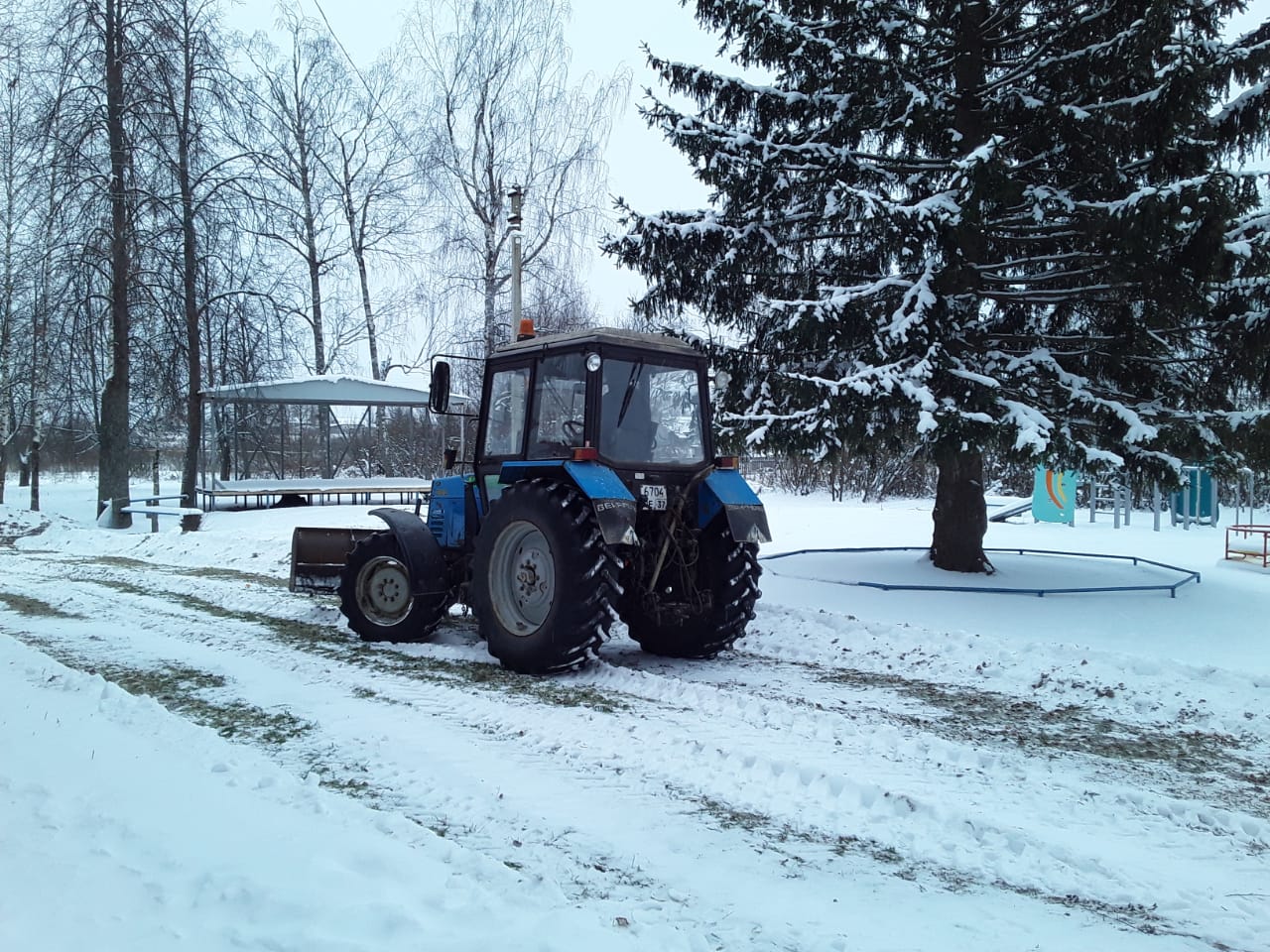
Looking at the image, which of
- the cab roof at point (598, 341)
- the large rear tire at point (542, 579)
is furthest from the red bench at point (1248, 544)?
the large rear tire at point (542, 579)

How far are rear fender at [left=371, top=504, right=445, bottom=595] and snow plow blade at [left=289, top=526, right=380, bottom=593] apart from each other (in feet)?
4.72

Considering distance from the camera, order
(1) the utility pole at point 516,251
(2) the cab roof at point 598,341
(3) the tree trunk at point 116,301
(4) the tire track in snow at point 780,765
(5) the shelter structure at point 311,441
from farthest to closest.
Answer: (5) the shelter structure at point 311,441, (3) the tree trunk at point 116,301, (1) the utility pole at point 516,251, (2) the cab roof at point 598,341, (4) the tire track in snow at point 780,765

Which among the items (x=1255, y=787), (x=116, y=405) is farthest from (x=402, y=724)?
(x=116, y=405)

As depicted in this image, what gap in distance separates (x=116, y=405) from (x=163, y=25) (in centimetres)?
763

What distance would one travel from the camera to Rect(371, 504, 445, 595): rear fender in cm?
739

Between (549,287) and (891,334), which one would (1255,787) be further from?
(549,287)

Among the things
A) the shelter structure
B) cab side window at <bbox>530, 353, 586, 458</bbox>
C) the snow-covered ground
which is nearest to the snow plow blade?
the snow-covered ground

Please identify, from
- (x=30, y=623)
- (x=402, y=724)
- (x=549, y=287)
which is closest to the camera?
(x=402, y=724)

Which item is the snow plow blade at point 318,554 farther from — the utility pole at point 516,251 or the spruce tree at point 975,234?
the utility pole at point 516,251

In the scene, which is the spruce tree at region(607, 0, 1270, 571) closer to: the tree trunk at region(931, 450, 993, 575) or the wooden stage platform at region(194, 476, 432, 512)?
the tree trunk at region(931, 450, 993, 575)

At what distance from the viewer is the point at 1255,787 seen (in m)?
4.44

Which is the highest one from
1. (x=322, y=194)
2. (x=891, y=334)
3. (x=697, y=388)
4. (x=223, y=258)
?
(x=322, y=194)

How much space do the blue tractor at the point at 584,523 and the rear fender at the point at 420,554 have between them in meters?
0.01

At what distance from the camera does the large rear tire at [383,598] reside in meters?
7.57
